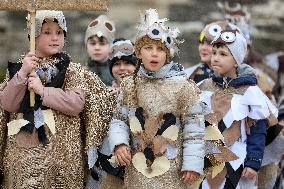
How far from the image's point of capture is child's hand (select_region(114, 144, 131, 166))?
18.2 feet

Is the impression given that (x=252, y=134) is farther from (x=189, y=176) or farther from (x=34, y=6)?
(x=34, y=6)

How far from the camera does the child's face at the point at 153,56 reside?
561cm

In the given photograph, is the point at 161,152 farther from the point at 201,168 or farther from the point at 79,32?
the point at 79,32

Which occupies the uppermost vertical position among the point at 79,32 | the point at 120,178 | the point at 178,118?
the point at 79,32

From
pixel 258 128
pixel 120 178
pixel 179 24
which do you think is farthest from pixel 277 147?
pixel 179 24

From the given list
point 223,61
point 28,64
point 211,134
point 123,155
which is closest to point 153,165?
point 123,155

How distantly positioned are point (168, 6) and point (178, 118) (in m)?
5.38

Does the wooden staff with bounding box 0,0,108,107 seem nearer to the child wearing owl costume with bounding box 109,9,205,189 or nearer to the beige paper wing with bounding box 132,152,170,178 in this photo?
the child wearing owl costume with bounding box 109,9,205,189

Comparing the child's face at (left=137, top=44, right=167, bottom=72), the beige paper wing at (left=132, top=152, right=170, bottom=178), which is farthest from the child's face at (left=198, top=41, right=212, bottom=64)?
the beige paper wing at (left=132, top=152, right=170, bottom=178)

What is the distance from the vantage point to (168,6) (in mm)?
10867

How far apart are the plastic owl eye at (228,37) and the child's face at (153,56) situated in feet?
3.74

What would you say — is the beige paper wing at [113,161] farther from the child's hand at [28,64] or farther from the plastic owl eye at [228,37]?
the plastic owl eye at [228,37]

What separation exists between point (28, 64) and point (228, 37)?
181 centimetres

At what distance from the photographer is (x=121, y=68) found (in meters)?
7.05
